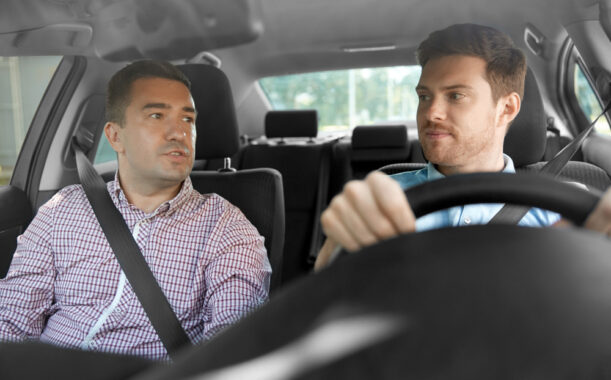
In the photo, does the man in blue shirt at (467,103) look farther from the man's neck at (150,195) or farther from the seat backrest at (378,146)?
the seat backrest at (378,146)

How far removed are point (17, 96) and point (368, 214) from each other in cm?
204

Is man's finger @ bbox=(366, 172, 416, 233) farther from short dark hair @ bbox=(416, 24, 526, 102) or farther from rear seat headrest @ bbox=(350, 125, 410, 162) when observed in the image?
rear seat headrest @ bbox=(350, 125, 410, 162)

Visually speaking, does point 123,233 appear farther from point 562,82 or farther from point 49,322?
point 562,82

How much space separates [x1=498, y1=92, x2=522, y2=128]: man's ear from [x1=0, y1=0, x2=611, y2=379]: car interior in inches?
10.1

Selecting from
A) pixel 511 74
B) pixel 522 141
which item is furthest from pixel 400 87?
pixel 511 74

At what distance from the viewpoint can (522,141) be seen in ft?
6.17

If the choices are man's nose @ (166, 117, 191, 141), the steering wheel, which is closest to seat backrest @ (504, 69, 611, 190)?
man's nose @ (166, 117, 191, 141)

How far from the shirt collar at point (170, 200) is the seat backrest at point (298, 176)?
1.52 m

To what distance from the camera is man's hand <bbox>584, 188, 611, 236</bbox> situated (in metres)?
0.66

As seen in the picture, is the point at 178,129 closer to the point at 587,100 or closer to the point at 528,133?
the point at 528,133

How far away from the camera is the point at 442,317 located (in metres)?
0.52

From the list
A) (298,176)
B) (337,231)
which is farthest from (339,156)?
(337,231)

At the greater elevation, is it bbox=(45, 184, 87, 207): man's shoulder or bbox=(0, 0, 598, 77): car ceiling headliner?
bbox=(0, 0, 598, 77): car ceiling headliner

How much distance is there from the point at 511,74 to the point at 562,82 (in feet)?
5.39
